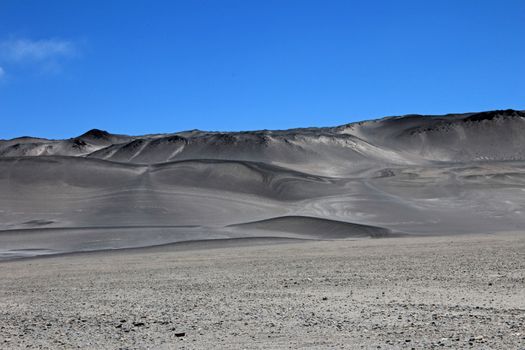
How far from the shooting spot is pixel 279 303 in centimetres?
1014

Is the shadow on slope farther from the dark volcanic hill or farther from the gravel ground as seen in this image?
the gravel ground

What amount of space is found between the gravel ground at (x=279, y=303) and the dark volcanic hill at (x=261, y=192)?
11.9 m

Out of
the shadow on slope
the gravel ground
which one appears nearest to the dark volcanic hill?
the shadow on slope

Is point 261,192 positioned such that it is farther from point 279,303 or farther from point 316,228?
point 279,303

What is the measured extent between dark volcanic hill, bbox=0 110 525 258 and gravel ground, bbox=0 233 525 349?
11892 mm

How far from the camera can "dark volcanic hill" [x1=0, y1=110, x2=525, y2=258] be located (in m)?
31.8

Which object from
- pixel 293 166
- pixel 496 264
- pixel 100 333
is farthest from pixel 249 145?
pixel 100 333

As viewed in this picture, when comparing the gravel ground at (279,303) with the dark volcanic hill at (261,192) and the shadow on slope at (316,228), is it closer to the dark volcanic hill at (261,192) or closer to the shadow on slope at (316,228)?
the shadow on slope at (316,228)

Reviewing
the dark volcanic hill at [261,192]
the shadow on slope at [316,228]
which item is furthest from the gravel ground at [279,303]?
the dark volcanic hill at [261,192]

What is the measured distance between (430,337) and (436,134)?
7758 cm

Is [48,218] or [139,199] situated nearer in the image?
[48,218]

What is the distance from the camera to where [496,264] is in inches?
551

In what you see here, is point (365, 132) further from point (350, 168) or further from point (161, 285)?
point (161, 285)

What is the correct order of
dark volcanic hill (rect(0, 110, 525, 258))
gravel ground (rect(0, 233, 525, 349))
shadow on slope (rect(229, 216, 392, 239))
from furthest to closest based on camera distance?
1. dark volcanic hill (rect(0, 110, 525, 258))
2. shadow on slope (rect(229, 216, 392, 239))
3. gravel ground (rect(0, 233, 525, 349))
